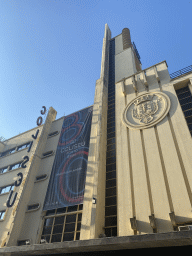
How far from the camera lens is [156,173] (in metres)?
14.4

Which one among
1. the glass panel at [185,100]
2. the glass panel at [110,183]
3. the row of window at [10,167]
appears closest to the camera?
the glass panel at [110,183]

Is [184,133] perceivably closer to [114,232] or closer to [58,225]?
[114,232]

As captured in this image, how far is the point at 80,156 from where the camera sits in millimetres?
21844

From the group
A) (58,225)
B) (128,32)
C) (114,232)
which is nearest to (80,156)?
(58,225)

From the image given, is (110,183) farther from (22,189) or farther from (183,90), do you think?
(183,90)

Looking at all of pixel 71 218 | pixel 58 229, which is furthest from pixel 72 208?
pixel 58 229

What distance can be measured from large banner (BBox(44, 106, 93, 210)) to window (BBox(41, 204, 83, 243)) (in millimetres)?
799

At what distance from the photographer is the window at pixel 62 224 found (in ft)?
56.6

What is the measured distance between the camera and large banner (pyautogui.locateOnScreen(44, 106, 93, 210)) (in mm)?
19266

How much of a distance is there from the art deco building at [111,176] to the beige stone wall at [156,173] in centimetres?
6

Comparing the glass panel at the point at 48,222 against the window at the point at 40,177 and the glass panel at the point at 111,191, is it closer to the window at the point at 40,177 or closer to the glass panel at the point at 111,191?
the window at the point at 40,177

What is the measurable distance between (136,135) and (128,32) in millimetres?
28250

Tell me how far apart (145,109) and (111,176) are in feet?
24.8

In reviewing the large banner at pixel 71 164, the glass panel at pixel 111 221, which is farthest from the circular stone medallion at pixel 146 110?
the glass panel at pixel 111 221
